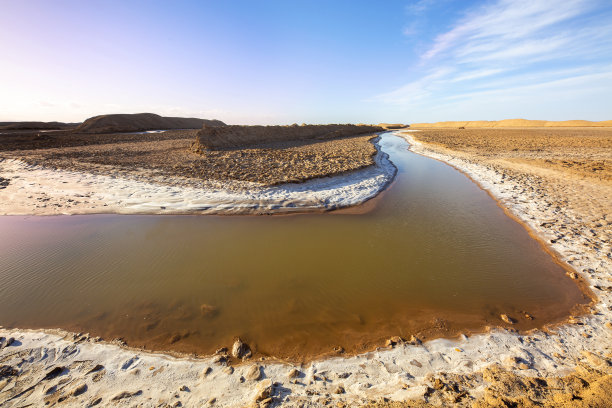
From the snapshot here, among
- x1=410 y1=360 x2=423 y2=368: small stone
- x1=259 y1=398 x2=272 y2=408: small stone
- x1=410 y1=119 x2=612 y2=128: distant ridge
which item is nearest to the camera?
x1=259 y1=398 x2=272 y2=408: small stone

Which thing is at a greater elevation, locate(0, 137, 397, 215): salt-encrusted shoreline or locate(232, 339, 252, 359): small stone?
locate(0, 137, 397, 215): salt-encrusted shoreline

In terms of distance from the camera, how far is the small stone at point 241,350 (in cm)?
339

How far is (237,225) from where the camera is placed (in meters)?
7.45

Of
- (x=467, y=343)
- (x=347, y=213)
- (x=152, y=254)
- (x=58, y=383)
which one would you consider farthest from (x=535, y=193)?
(x=58, y=383)

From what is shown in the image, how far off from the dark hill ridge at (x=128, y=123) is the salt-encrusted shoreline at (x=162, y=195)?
105 feet

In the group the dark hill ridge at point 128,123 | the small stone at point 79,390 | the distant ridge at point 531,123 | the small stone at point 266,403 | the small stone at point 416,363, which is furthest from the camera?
the distant ridge at point 531,123

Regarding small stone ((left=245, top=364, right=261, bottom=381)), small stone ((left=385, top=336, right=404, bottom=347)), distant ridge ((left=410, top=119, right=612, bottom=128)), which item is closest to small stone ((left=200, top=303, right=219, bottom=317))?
small stone ((left=245, top=364, right=261, bottom=381))

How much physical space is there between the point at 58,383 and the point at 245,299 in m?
2.50

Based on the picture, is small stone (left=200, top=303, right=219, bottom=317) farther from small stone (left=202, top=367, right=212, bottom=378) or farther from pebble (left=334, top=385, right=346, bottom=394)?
pebble (left=334, top=385, right=346, bottom=394)

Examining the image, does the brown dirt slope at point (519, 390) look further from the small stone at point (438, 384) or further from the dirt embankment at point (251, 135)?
the dirt embankment at point (251, 135)

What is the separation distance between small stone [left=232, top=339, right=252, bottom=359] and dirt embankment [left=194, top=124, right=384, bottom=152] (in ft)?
59.8

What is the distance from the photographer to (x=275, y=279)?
198 inches

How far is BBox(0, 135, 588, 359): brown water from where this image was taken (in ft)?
12.8

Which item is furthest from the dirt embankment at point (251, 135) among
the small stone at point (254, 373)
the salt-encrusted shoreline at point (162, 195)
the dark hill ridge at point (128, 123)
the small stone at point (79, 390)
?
the small stone at point (254, 373)
